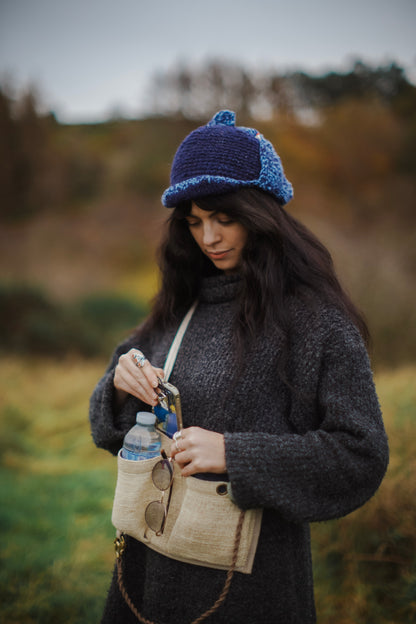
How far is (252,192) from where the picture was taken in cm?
138

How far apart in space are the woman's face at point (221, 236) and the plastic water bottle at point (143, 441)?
0.59m

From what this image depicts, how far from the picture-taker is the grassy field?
244 centimetres

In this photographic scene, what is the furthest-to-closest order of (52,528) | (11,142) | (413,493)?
(11,142)
(52,528)
(413,493)

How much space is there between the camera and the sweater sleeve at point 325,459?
1108 mm

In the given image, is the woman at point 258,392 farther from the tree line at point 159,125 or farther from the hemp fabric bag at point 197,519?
the tree line at point 159,125

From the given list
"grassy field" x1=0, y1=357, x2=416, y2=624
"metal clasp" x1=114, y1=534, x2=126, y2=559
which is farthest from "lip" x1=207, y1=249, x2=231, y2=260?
"grassy field" x1=0, y1=357, x2=416, y2=624

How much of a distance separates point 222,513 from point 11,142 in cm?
1082

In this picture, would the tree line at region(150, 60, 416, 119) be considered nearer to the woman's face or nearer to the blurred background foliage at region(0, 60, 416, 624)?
the blurred background foliage at region(0, 60, 416, 624)

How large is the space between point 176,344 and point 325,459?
652 mm

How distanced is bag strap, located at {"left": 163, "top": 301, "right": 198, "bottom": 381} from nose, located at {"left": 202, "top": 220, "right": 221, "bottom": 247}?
0.32m

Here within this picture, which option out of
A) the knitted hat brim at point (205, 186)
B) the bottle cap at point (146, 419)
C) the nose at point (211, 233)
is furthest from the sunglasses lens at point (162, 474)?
the knitted hat brim at point (205, 186)

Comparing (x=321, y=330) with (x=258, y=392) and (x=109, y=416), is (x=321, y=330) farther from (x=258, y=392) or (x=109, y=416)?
(x=109, y=416)

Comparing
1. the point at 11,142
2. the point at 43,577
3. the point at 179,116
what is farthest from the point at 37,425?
the point at 179,116

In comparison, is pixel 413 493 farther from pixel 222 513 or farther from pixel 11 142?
pixel 11 142
